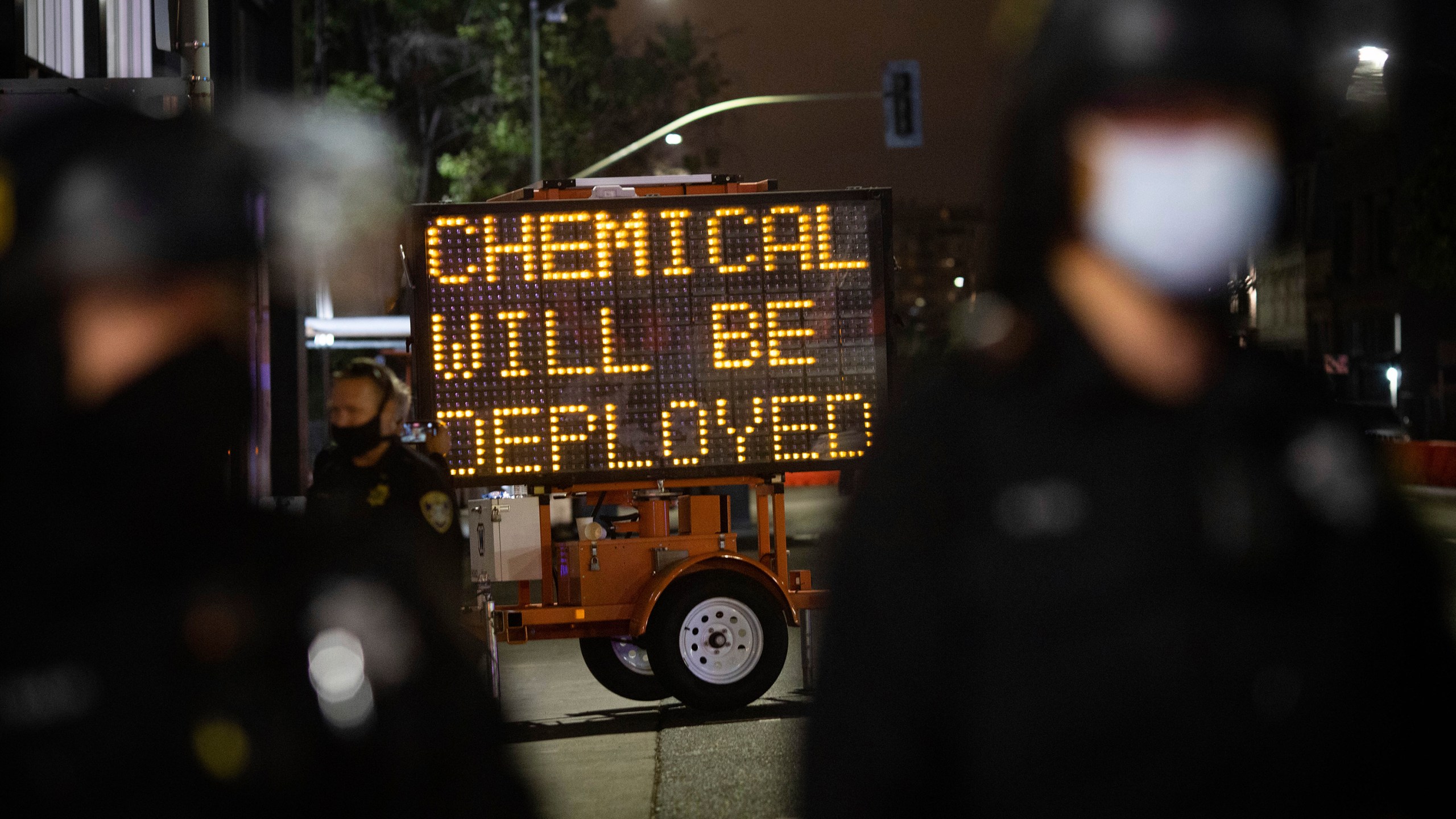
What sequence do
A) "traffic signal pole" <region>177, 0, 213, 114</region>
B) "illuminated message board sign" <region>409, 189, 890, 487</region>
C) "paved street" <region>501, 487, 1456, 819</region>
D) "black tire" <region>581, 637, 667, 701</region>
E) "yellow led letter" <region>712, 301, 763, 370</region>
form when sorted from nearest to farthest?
"paved street" <region>501, 487, 1456, 819</region>
"illuminated message board sign" <region>409, 189, 890, 487</region>
"yellow led letter" <region>712, 301, 763, 370</region>
"traffic signal pole" <region>177, 0, 213, 114</region>
"black tire" <region>581, 637, 667, 701</region>

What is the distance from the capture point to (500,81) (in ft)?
103

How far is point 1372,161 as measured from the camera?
48219 millimetres

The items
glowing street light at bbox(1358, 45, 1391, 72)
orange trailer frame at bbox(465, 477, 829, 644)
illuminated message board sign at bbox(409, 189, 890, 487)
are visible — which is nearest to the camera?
illuminated message board sign at bbox(409, 189, 890, 487)

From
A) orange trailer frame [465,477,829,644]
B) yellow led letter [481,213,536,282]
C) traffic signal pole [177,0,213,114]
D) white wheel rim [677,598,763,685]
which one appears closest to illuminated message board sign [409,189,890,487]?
yellow led letter [481,213,536,282]

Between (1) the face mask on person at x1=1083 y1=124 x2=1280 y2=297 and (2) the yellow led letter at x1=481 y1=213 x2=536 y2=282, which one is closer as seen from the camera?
(1) the face mask on person at x1=1083 y1=124 x2=1280 y2=297

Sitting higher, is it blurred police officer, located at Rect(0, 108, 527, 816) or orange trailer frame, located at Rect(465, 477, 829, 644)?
blurred police officer, located at Rect(0, 108, 527, 816)

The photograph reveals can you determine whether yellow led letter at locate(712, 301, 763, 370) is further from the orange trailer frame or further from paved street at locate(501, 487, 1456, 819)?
paved street at locate(501, 487, 1456, 819)

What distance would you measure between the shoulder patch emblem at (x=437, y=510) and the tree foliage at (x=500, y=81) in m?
24.2

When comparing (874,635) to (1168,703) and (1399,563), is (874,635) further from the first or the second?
(1399,563)

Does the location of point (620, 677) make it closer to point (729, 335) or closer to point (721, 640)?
point (721, 640)

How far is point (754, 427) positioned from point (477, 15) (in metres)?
25.9

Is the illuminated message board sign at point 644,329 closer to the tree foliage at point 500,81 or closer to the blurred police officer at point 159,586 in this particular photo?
the blurred police officer at point 159,586

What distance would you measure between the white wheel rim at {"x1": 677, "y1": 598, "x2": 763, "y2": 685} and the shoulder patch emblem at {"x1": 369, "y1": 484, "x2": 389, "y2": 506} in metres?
2.50

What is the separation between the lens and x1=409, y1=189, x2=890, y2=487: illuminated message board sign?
340 inches
